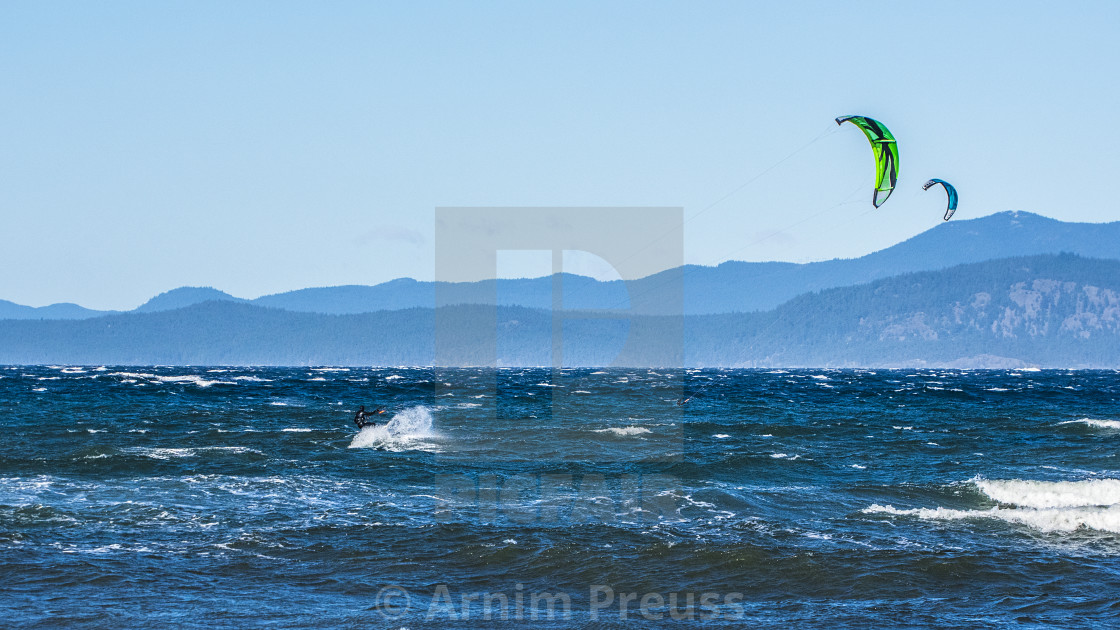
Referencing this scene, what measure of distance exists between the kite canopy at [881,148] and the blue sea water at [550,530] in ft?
29.8

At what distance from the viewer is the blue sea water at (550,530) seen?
15.0m

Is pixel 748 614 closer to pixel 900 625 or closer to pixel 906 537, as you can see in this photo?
pixel 900 625

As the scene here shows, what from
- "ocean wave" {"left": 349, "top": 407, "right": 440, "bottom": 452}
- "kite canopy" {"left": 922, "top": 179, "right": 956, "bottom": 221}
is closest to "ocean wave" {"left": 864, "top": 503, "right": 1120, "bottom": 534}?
"kite canopy" {"left": 922, "top": 179, "right": 956, "bottom": 221}

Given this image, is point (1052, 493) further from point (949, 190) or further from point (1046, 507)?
point (949, 190)

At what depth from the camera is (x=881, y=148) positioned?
1131 inches

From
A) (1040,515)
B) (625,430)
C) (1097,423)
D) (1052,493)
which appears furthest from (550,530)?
(1097,423)

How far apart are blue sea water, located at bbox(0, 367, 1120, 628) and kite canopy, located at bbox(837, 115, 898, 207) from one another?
9.10 m

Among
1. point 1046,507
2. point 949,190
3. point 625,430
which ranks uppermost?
point 949,190

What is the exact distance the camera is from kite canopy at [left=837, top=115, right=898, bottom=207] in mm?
28062

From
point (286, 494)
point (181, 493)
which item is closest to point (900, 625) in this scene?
point (286, 494)

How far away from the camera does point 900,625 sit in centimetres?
1429

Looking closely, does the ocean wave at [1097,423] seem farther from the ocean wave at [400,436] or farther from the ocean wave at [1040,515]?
the ocean wave at [400,436]

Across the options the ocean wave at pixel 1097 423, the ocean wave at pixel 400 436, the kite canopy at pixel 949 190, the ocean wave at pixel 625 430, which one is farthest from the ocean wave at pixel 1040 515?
the ocean wave at pixel 1097 423

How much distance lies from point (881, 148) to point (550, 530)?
16220mm
